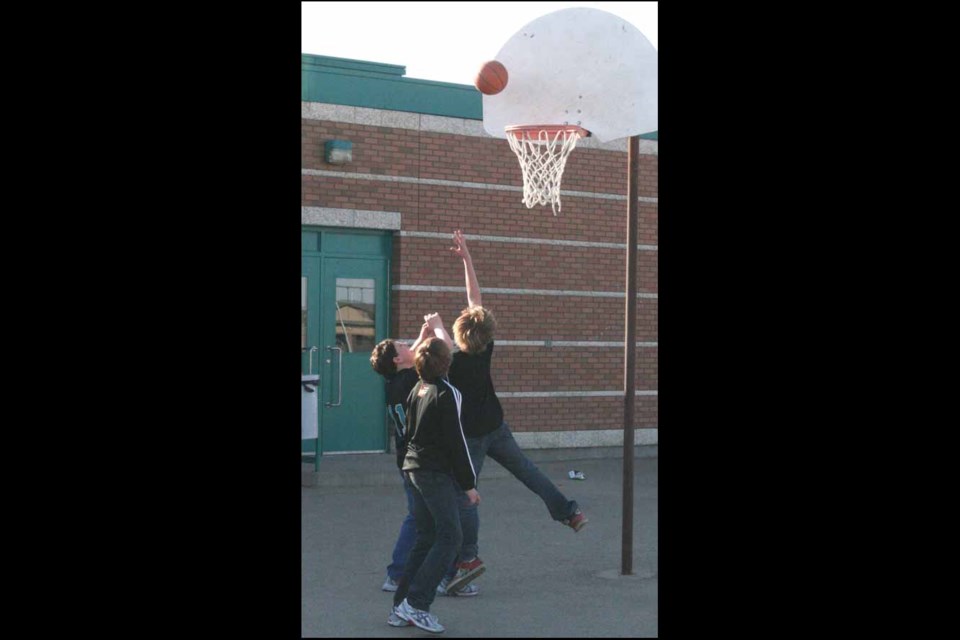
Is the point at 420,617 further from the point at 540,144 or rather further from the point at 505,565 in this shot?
the point at 540,144

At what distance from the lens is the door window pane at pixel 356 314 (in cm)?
1430

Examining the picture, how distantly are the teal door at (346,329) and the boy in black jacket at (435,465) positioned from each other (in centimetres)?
723

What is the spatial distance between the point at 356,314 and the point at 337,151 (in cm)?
206

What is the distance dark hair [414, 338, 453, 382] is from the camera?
6621mm

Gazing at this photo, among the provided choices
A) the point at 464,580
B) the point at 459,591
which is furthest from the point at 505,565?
the point at 464,580

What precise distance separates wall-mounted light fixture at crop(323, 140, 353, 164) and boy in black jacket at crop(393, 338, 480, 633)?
24.6 ft

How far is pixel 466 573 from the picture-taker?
24.6ft

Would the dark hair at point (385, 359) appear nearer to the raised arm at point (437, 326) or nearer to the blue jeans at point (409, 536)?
the raised arm at point (437, 326)

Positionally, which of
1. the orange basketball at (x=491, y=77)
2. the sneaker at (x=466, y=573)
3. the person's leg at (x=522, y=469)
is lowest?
the sneaker at (x=466, y=573)

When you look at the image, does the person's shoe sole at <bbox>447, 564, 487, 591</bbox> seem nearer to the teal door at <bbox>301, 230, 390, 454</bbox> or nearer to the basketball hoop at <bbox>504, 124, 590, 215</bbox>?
the basketball hoop at <bbox>504, 124, 590, 215</bbox>


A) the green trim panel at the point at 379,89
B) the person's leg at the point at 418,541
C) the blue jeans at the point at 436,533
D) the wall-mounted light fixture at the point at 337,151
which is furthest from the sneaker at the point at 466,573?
the green trim panel at the point at 379,89

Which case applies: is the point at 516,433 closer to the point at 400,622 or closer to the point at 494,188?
the point at 494,188

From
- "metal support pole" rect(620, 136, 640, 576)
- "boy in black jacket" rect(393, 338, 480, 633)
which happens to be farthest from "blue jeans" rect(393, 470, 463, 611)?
"metal support pole" rect(620, 136, 640, 576)
